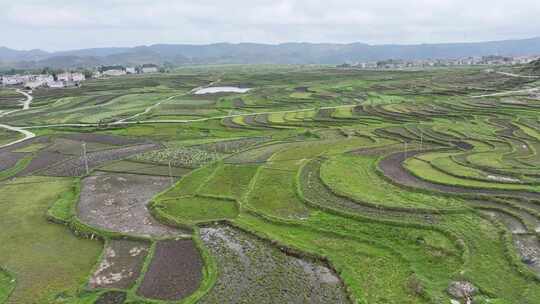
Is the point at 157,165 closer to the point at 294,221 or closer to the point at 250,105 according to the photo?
the point at 294,221

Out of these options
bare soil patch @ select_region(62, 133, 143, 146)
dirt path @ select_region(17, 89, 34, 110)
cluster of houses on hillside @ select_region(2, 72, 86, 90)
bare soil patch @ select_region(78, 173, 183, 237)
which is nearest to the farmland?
bare soil patch @ select_region(78, 173, 183, 237)

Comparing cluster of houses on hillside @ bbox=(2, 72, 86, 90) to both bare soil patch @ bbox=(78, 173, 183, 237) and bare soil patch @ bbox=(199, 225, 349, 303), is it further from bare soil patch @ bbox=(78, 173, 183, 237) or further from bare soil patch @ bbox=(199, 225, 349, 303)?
bare soil patch @ bbox=(199, 225, 349, 303)

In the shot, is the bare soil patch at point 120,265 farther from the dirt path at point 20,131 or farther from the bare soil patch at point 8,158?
the dirt path at point 20,131

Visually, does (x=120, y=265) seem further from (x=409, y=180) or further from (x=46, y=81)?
(x=46, y=81)

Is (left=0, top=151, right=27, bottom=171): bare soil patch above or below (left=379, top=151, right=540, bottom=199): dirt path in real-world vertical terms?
below

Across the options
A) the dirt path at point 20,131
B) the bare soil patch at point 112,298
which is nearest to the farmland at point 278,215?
the bare soil patch at point 112,298
